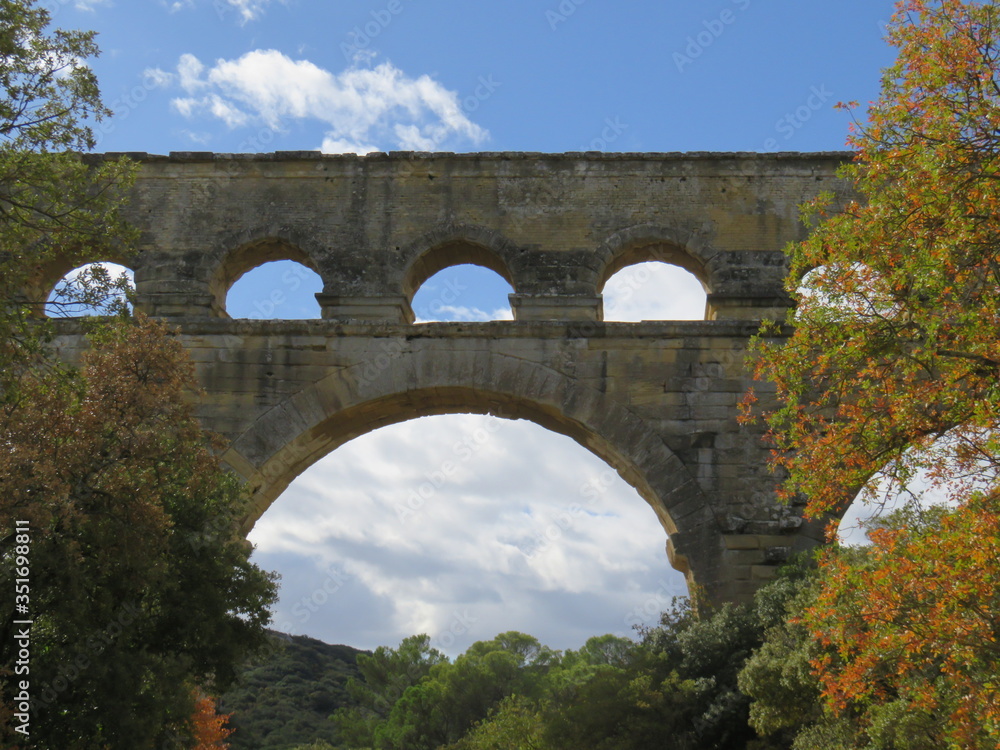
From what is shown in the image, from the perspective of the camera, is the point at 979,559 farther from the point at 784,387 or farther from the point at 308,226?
the point at 308,226

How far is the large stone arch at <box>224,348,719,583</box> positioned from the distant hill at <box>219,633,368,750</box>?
10651 millimetres

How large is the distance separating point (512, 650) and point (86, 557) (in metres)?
19.0

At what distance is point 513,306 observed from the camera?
11.8 m

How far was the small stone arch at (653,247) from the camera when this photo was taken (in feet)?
39.3

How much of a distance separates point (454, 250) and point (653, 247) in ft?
7.80

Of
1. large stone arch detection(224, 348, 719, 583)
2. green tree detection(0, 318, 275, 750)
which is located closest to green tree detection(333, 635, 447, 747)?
large stone arch detection(224, 348, 719, 583)

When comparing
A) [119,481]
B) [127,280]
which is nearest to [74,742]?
[119,481]

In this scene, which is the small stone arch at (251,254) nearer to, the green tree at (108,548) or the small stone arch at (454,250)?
the small stone arch at (454,250)

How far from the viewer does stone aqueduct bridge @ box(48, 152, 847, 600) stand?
1097cm

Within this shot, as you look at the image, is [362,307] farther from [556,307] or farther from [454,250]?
[556,307]

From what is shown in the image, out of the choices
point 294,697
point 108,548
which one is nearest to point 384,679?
point 294,697

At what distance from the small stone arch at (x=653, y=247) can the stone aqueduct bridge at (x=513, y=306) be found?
3 cm

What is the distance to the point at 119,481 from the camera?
684 cm

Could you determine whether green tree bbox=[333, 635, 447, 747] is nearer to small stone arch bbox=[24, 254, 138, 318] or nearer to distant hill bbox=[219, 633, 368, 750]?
distant hill bbox=[219, 633, 368, 750]
